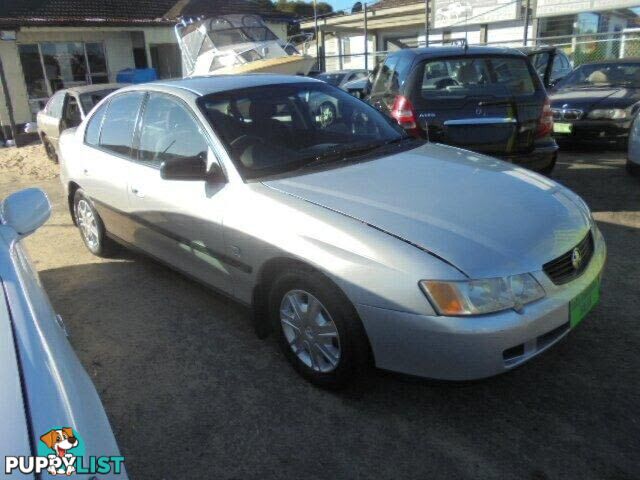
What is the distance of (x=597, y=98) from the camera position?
8.07 m

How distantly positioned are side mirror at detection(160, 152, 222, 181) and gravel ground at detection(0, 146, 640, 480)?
1042 mm

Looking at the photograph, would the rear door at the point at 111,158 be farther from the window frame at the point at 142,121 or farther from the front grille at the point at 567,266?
the front grille at the point at 567,266

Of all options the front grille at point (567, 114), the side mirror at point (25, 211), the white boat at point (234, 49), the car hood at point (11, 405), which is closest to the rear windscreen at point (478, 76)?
the front grille at point (567, 114)

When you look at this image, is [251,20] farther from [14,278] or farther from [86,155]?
[14,278]

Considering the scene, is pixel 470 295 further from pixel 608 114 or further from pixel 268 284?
pixel 608 114

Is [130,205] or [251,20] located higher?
[251,20]

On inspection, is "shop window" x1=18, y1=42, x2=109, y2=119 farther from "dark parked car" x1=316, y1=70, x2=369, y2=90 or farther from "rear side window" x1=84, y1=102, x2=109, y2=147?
"rear side window" x1=84, y1=102, x2=109, y2=147

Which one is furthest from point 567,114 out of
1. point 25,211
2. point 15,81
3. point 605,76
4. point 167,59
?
point 167,59

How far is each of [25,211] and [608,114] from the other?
7.79 meters

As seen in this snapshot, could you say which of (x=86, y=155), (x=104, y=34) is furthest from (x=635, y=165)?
(x=104, y=34)

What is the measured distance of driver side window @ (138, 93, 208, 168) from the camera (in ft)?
11.5

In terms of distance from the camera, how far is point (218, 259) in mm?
3330

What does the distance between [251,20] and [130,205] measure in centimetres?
1136

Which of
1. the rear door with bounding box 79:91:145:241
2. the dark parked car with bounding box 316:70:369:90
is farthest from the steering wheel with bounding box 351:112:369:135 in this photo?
the dark parked car with bounding box 316:70:369:90
